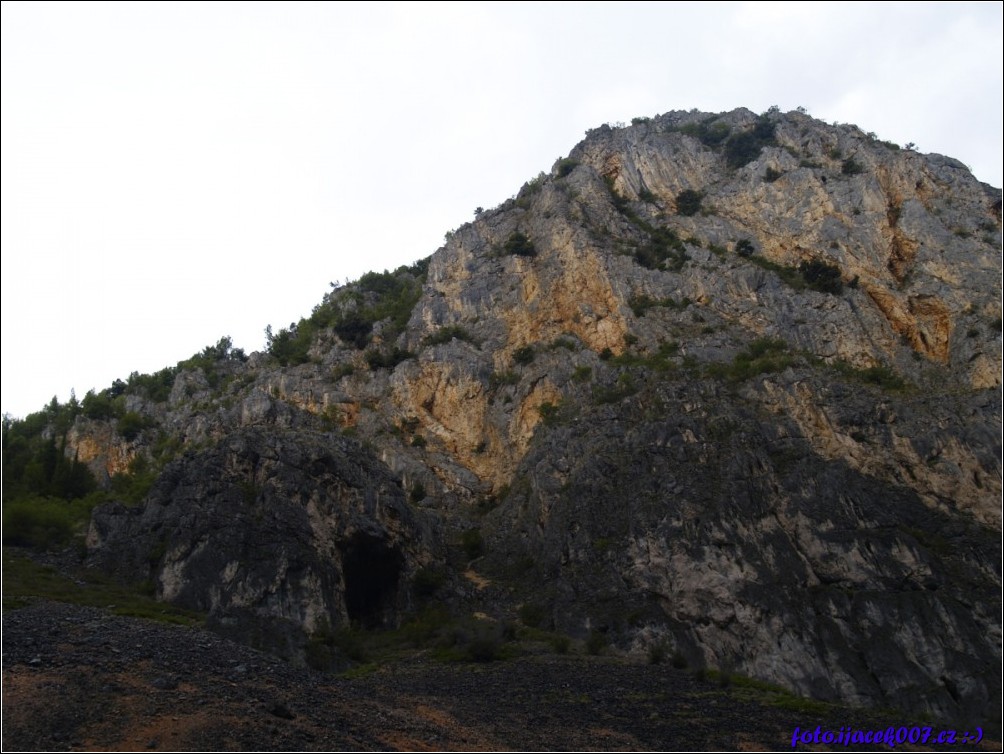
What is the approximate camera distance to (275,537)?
110 feet

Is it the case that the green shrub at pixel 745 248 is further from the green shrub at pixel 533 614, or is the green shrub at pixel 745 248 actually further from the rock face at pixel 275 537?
the green shrub at pixel 533 614

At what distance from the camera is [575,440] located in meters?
43.2

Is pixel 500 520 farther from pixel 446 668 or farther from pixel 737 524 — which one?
pixel 446 668

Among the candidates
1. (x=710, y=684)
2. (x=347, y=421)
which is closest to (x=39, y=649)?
(x=710, y=684)

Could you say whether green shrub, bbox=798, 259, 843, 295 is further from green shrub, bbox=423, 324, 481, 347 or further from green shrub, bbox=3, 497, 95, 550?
green shrub, bbox=3, 497, 95, 550

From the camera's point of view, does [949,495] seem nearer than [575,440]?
Yes

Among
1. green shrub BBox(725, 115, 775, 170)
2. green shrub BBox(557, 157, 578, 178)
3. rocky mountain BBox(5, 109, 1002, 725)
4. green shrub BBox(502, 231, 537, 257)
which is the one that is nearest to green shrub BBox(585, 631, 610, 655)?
rocky mountain BBox(5, 109, 1002, 725)

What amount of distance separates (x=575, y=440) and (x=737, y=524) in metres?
10.9

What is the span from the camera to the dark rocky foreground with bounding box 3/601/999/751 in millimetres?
15352

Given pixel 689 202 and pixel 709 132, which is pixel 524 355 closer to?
pixel 689 202

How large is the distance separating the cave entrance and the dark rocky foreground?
8.23 metres

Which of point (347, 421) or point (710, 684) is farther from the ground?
point (347, 421)

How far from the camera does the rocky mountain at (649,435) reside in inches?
1254

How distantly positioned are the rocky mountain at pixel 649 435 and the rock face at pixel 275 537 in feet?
0.48
